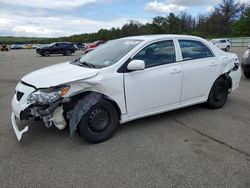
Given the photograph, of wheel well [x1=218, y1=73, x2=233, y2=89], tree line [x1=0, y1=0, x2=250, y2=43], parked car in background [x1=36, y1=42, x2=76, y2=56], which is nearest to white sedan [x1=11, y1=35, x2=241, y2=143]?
wheel well [x1=218, y1=73, x2=233, y2=89]

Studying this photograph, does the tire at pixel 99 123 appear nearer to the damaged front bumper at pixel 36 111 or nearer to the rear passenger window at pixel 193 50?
the damaged front bumper at pixel 36 111

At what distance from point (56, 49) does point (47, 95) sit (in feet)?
92.2

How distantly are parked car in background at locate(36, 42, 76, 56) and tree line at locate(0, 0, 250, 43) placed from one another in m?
42.2

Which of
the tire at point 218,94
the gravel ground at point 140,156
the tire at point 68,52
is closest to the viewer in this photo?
the gravel ground at point 140,156

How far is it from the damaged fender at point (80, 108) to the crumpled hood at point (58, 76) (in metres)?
0.32

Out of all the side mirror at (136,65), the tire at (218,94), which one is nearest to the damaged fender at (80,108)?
the side mirror at (136,65)

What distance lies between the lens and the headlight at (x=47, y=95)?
3.59m

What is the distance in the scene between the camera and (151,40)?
178 inches

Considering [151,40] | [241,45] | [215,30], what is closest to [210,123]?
[151,40]

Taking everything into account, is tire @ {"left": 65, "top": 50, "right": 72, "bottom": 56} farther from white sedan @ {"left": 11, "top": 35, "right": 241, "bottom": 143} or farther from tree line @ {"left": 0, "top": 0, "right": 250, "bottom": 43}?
tree line @ {"left": 0, "top": 0, "right": 250, "bottom": 43}

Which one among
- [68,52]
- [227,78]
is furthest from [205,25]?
[227,78]

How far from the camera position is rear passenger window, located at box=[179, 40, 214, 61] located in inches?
192

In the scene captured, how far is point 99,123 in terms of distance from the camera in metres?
3.94

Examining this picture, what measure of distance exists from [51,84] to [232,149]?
2.72 m
